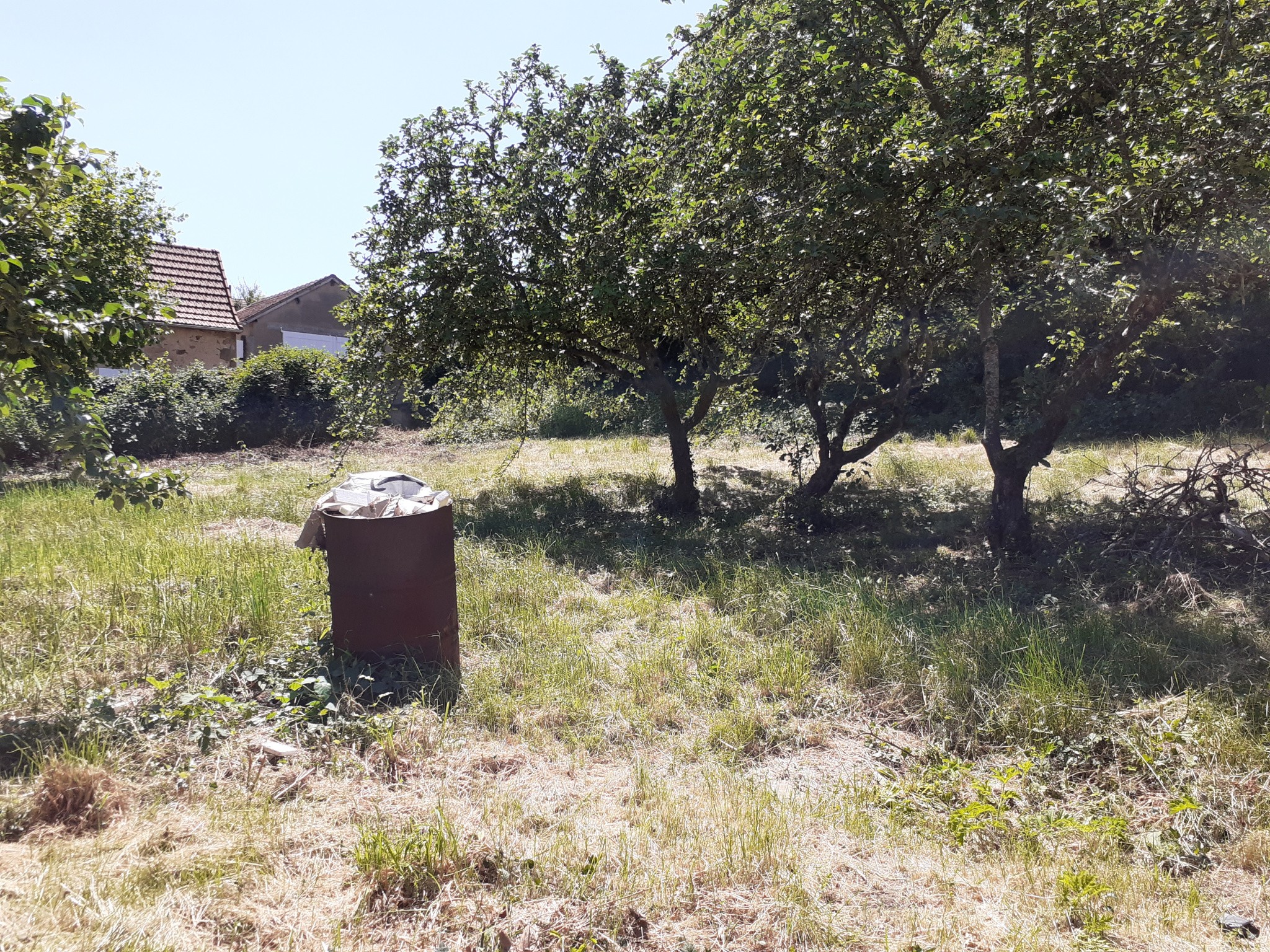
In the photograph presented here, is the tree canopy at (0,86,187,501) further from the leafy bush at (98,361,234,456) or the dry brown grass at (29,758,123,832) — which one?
the leafy bush at (98,361,234,456)

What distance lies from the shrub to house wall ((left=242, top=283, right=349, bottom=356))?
1439 centimetres

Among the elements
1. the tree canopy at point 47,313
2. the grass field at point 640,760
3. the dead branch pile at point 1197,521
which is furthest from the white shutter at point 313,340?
A: the dead branch pile at point 1197,521

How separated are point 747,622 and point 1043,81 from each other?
505 centimetres

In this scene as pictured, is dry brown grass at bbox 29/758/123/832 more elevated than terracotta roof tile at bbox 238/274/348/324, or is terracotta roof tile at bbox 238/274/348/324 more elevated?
terracotta roof tile at bbox 238/274/348/324

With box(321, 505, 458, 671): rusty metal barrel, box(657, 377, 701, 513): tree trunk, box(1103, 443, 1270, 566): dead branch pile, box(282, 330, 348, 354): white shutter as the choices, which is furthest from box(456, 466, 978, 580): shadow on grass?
box(282, 330, 348, 354): white shutter

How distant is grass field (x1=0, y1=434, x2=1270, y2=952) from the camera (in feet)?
8.26

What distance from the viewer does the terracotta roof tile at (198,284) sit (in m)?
20.8

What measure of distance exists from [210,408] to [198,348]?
4666 mm

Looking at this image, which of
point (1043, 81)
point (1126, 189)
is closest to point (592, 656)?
point (1126, 189)

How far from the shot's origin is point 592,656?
503 centimetres

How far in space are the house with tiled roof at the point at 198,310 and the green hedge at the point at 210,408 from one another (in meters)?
1.53

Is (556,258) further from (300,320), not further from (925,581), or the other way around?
(300,320)

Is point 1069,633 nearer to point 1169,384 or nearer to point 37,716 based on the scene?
point 37,716

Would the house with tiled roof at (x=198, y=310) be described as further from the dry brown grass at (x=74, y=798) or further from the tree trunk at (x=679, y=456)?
the dry brown grass at (x=74, y=798)
